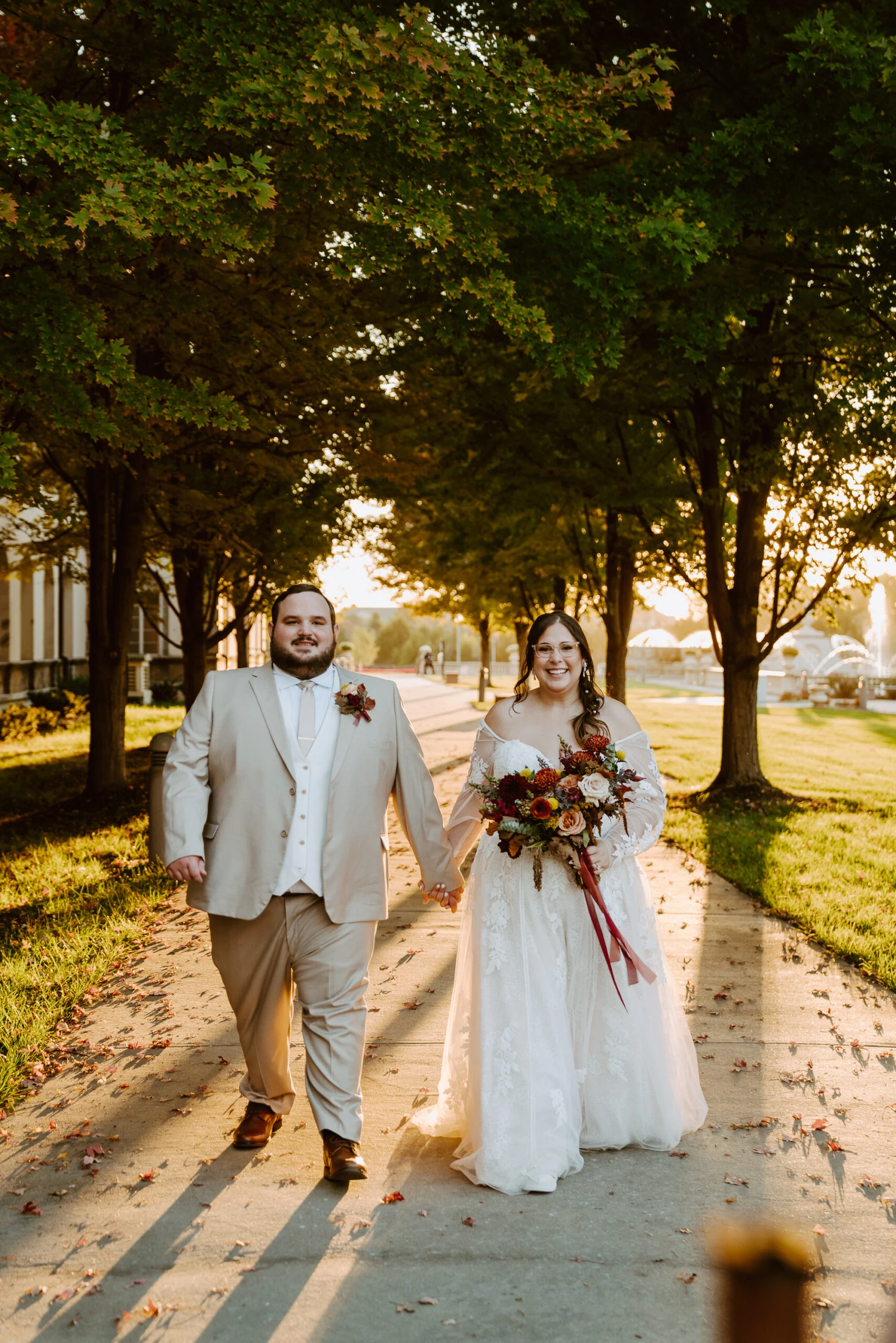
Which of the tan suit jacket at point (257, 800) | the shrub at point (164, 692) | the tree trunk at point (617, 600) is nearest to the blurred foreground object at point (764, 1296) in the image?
the tan suit jacket at point (257, 800)

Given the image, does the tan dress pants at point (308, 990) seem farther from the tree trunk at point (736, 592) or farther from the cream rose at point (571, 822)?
the tree trunk at point (736, 592)

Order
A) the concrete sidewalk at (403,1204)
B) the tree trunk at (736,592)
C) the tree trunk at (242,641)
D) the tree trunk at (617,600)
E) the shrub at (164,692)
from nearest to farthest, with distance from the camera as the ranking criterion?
the concrete sidewalk at (403,1204), the tree trunk at (736,592), the tree trunk at (617,600), the tree trunk at (242,641), the shrub at (164,692)

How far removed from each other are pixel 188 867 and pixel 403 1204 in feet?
4.62

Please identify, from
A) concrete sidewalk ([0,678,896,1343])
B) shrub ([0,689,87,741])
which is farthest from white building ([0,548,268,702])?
concrete sidewalk ([0,678,896,1343])

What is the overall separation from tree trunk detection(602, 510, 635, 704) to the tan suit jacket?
14.0 m

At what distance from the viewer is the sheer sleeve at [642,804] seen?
4910 millimetres

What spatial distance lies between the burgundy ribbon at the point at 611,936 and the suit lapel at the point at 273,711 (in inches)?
48.1

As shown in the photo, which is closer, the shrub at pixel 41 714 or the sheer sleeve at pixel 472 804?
the sheer sleeve at pixel 472 804

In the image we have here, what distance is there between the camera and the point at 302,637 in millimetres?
4676

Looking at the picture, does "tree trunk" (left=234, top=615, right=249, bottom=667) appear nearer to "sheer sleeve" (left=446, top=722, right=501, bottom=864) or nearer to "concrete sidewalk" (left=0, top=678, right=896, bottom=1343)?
"concrete sidewalk" (left=0, top=678, right=896, bottom=1343)

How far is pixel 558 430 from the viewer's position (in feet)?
49.3

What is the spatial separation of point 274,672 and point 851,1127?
2982 mm

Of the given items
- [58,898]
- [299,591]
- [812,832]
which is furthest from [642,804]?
[812,832]

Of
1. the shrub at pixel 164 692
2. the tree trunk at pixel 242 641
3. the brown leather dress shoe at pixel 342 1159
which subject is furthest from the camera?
the shrub at pixel 164 692
